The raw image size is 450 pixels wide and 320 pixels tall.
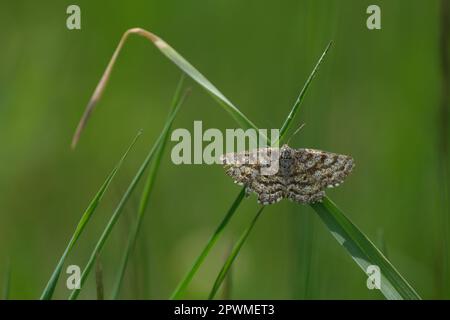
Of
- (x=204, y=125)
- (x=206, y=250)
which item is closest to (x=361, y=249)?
(x=206, y=250)

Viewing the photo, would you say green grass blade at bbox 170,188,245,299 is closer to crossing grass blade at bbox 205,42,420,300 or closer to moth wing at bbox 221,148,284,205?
crossing grass blade at bbox 205,42,420,300

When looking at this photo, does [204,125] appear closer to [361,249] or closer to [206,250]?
[206,250]

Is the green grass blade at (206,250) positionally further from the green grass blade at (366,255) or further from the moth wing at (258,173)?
the moth wing at (258,173)

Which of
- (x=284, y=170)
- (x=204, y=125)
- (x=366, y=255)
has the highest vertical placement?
(x=204, y=125)

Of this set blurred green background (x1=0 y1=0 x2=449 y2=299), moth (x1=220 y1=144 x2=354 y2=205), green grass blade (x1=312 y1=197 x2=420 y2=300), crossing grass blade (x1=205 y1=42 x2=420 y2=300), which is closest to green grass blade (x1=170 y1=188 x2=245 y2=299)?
crossing grass blade (x1=205 y1=42 x2=420 y2=300)
